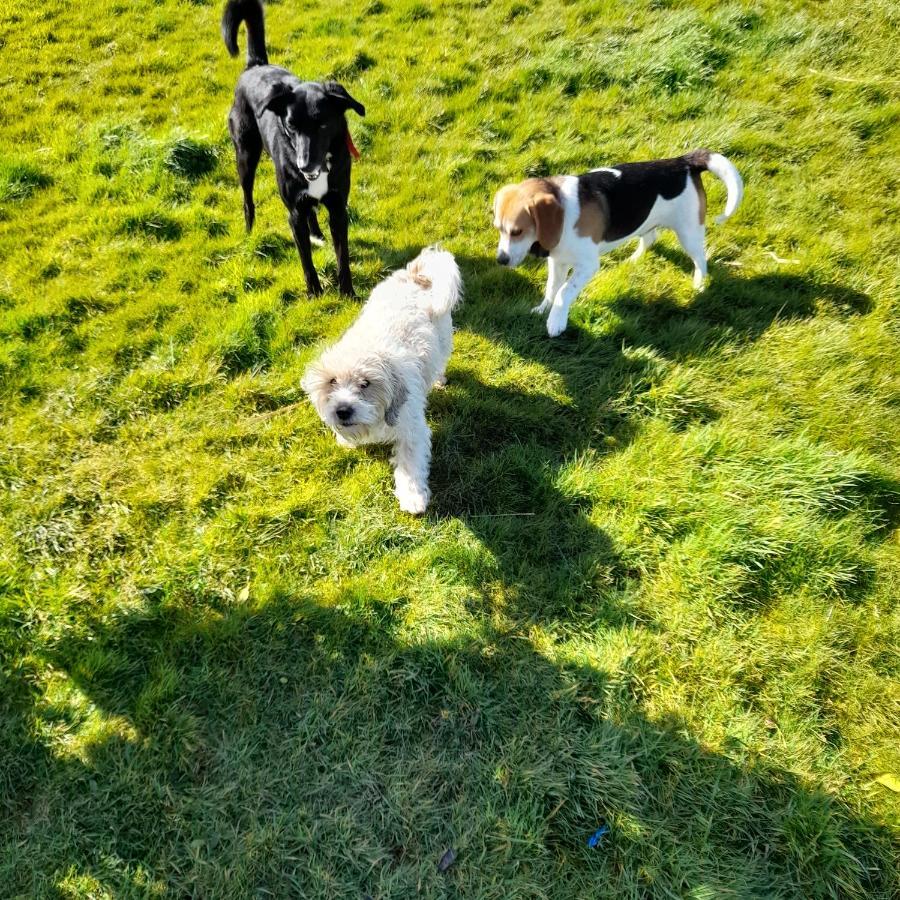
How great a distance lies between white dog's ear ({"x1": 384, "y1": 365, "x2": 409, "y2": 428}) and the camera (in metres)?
2.90

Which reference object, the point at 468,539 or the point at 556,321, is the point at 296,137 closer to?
the point at 556,321

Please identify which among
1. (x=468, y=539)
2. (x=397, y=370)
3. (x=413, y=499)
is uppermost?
(x=397, y=370)

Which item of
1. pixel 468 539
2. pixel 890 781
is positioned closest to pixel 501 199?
pixel 468 539

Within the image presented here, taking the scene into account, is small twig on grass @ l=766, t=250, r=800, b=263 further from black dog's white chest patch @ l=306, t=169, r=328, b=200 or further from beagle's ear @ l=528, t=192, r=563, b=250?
black dog's white chest patch @ l=306, t=169, r=328, b=200

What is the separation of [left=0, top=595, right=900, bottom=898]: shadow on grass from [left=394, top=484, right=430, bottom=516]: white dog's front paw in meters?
0.75

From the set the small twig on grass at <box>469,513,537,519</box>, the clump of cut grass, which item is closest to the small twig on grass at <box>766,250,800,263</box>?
the small twig on grass at <box>469,513,537,519</box>

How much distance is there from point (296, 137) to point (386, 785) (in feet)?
13.0

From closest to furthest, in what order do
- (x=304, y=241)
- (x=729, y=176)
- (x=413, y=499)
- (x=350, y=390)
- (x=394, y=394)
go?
1. (x=350, y=390)
2. (x=394, y=394)
3. (x=413, y=499)
4. (x=729, y=176)
5. (x=304, y=241)

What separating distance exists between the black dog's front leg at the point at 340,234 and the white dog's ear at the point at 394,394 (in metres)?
1.72

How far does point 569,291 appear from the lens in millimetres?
3861

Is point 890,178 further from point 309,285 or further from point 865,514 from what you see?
point 309,285

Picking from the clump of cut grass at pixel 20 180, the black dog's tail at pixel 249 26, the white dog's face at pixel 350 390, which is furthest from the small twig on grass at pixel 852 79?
the clump of cut grass at pixel 20 180

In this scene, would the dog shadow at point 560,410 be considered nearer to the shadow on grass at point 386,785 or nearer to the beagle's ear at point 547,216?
the shadow on grass at point 386,785

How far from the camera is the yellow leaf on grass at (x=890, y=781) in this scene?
2115mm
